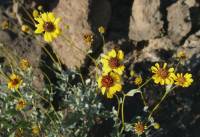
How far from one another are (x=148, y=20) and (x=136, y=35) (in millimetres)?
185

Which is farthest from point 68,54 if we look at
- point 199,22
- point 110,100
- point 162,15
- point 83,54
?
point 199,22

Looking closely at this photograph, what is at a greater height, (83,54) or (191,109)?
(83,54)

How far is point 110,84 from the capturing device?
320 centimetres

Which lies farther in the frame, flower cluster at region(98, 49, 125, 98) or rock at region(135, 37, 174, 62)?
rock at region(135, 37, 174, 62)

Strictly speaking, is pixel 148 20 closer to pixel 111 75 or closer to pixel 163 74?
pixel 163 74

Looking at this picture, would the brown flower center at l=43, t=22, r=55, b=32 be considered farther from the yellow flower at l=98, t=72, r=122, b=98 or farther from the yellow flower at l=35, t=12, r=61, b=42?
the yellow flower at l=98, t=72, r=122, b=98

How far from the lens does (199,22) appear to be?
15.9ft

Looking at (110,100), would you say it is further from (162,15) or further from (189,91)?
(162,15)

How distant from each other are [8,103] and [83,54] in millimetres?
867

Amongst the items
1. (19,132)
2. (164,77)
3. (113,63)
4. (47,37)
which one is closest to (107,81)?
(113,63)

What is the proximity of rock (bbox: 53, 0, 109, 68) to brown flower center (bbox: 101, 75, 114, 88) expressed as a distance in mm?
1265

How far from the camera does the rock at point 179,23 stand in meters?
4.71

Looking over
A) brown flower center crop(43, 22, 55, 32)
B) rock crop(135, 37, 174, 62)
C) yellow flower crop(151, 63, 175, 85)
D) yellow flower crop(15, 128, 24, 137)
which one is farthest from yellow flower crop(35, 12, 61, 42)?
rock crop(135, 37, 174, 62)

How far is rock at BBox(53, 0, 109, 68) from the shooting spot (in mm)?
4547
